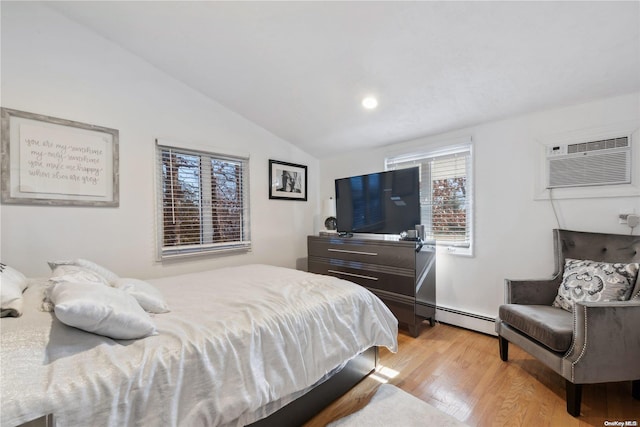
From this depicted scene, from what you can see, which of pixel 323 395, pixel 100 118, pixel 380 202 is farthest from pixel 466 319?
pixel 100 118

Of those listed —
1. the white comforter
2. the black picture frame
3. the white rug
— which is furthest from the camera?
the black picture frame

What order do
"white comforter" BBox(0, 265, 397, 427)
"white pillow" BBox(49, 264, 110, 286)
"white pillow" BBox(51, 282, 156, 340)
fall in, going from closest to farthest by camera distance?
"white comforter" BBox(0, 265, 397, 427), "white pillow" BBox(51, 282, 156, 340), "white pillow" BBox(49, 264, 110, 286)

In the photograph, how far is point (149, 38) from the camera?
215 centimetres

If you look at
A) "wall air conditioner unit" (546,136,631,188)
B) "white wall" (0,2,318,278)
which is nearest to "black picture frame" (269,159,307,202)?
"white wall" (0,2,318,278)

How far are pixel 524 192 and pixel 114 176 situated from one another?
12.0 feet

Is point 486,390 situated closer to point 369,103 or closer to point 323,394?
point 323,394

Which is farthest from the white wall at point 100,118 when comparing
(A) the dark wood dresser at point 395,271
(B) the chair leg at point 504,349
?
(B) the chair leg at point 504,349

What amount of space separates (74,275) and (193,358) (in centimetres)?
86

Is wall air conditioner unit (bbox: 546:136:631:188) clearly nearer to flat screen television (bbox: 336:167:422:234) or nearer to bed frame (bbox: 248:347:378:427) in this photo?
flat screen television (bbox: 336:167:422:234)

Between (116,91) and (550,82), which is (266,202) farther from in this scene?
(550,82)

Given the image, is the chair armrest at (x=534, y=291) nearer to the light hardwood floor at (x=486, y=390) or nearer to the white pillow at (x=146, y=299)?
the light hardwood floor at (x=486, y=390)

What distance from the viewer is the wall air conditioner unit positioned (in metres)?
2.01

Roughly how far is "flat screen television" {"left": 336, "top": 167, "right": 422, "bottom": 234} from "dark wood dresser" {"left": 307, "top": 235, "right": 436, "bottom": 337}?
278 millimetres

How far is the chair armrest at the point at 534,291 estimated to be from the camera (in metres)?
2.10
